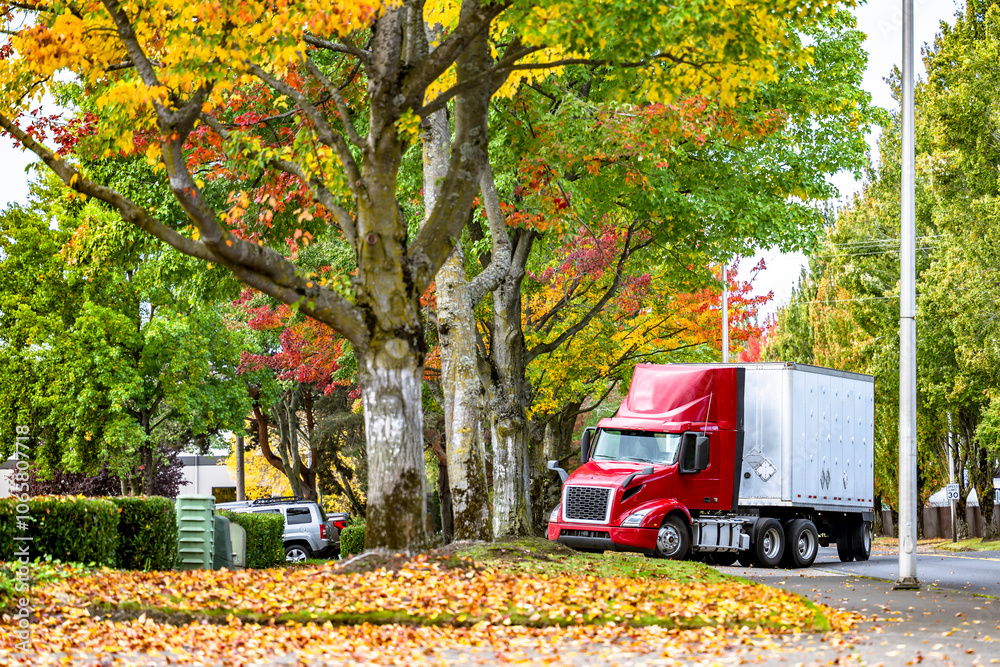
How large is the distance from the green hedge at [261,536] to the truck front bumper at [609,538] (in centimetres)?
587

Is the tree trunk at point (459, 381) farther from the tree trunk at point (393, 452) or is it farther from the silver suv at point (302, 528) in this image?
the silver suv at point (302, 528)

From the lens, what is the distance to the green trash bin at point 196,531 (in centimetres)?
1683

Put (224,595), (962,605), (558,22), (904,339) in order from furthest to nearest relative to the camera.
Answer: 1. (904,339)
2. (962,605)
3. (558,22)
4. (224,595)

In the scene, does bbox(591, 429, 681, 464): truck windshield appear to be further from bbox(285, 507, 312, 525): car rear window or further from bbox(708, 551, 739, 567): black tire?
bbox(285, 507, 312, 525): car rear window

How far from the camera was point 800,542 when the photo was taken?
22734 mm

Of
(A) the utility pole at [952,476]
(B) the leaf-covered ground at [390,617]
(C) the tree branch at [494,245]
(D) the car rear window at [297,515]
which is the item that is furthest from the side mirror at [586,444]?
(A) the utility pole at [952,476]

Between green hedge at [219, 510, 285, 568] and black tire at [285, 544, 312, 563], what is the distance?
609cm

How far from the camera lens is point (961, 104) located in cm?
2688

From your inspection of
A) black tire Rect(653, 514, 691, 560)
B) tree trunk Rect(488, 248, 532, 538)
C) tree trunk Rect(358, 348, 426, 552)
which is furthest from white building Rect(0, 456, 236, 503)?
tree trunk Rect(358, 348, 426, 552)

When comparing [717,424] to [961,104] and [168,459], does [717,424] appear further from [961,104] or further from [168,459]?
[168,459]

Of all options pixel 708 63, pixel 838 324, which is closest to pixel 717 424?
pixel 708 63

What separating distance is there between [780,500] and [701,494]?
6.03 ft

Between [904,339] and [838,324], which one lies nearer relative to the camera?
[904,339]

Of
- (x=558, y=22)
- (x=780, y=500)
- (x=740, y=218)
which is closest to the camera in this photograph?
(x=558, y=22)
